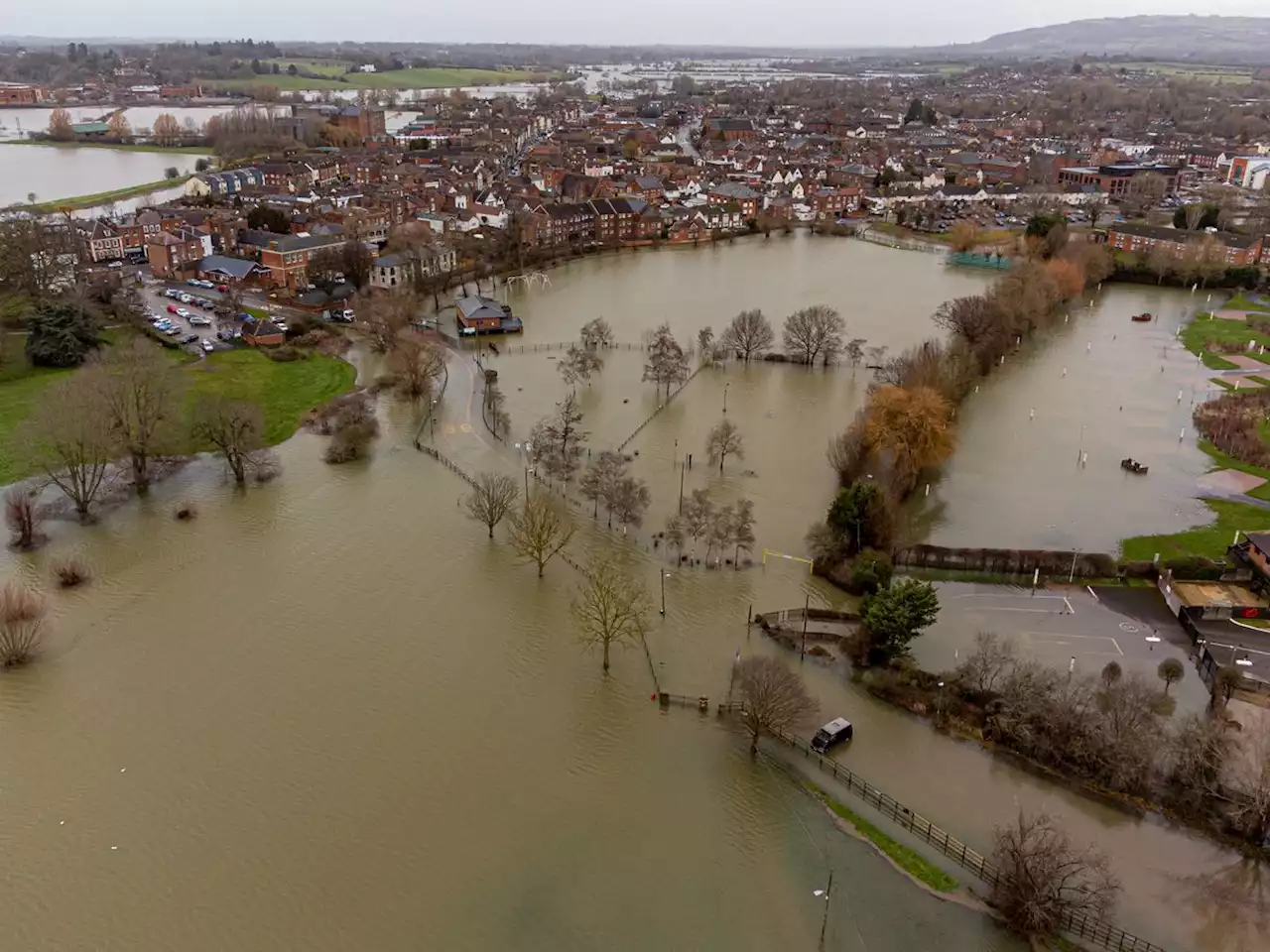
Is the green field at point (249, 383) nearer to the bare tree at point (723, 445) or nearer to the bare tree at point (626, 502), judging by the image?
the bare tree at point (626, 502)

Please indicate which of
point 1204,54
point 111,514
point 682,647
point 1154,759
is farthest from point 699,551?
point 1204,54

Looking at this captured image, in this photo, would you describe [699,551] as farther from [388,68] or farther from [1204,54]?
[1204,54]

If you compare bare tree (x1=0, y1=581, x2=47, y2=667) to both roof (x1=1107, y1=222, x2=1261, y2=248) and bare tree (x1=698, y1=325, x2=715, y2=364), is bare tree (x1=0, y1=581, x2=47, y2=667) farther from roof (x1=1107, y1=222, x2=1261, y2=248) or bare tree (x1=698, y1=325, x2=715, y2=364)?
roof (x1=1107, y1=222, x2=1261, y2=248)

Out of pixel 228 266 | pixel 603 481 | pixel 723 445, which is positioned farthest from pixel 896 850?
pixel 228 266

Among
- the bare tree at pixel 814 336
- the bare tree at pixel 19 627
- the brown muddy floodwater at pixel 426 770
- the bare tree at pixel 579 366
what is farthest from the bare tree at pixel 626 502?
the bare tree at pixel 814 336

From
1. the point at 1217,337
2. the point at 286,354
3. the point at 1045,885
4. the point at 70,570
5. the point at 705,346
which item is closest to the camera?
the point at 1045,885

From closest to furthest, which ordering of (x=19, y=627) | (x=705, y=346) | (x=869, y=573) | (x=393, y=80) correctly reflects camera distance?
(x=19, y=627)
(x=869, y=573)
(x=705, y=346)
(x=393, y=80)

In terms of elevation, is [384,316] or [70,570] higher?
[384,316]

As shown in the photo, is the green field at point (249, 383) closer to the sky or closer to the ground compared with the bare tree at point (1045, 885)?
closer to the sky

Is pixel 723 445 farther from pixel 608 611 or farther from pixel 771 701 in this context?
pixel 771 701
